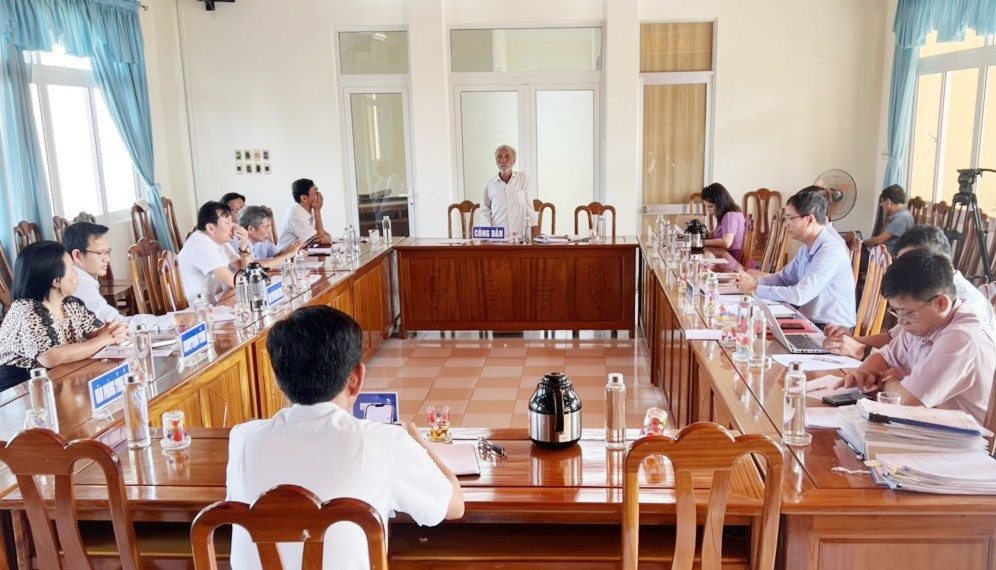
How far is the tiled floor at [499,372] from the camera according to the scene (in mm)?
4188

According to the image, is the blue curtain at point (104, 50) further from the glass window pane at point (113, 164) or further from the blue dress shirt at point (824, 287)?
the blue dress shirt at point (824, 287)

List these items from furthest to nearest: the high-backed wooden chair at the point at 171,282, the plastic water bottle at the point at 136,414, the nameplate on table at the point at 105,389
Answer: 1. the high-backed wooden chair at the point at 171,282
2. the nameplate on table at the point at 105,389
3. the plastic water bottle at the point at 136,414

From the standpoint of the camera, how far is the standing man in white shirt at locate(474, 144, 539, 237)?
6.17 meters

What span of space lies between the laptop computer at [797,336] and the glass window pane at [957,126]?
3665 mm

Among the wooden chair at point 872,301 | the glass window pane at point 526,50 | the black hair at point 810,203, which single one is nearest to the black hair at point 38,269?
the black hair at point 810,203

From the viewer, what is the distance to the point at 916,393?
81.7 inches

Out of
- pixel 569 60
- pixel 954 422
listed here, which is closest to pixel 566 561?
pixel 954 422

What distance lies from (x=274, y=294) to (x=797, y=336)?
7.86 ft

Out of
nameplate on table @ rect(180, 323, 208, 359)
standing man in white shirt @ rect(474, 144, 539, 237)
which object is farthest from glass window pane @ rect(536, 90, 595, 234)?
nameplate on table @ rect(180, 323, 208, 359)

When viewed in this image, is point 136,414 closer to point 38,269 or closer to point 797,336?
point 38,269

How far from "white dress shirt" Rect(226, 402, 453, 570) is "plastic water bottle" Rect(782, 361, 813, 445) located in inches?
39.0

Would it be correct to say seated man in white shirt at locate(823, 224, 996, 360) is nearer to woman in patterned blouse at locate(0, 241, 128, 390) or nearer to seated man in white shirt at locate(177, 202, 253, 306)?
woman in patterned blouse at locate(0, 241, 128, 390)

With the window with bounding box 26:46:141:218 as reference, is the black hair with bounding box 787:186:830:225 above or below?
below

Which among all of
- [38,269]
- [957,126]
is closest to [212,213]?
[38,269]
